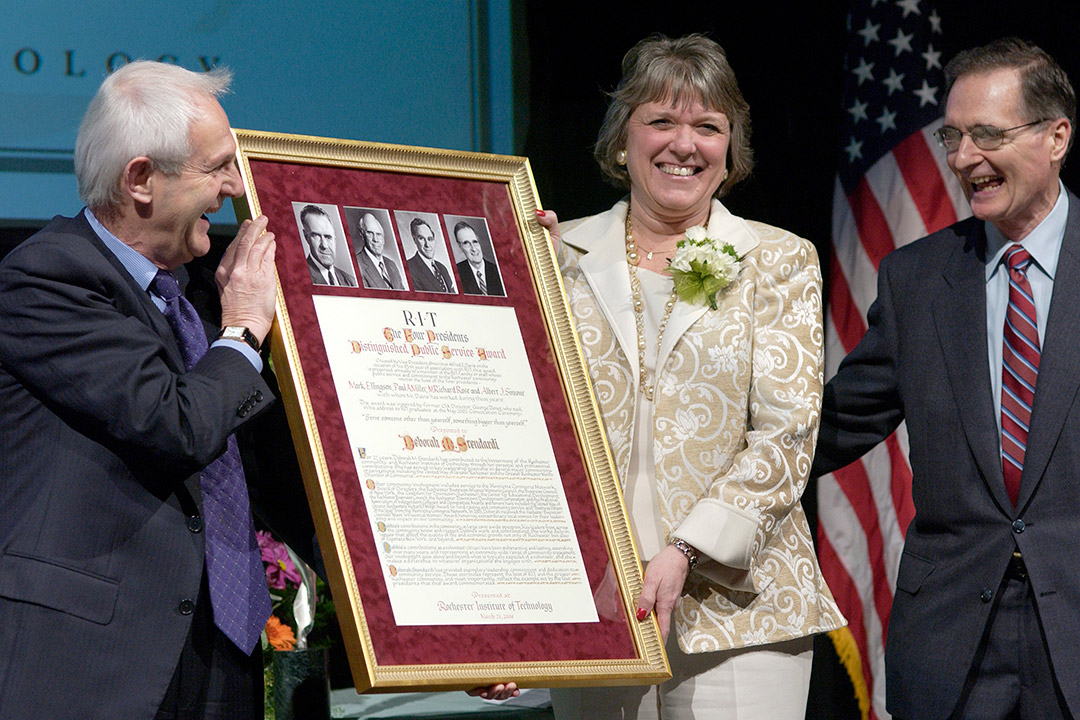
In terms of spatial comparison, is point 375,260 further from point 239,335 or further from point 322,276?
point 239,335

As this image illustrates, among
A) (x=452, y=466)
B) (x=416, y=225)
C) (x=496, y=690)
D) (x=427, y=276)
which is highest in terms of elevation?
(x=416, y=225)

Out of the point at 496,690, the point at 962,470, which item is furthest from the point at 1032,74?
the point at 496,690

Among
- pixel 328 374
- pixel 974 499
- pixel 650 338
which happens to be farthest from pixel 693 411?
pixel 328 374

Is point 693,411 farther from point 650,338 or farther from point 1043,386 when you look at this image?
point 1043,386

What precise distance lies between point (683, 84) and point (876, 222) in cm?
177

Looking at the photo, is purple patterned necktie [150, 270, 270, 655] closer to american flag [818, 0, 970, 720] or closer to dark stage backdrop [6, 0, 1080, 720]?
dark stage backdrop [6, 0, 1080, 720]

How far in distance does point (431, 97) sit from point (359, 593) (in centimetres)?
192

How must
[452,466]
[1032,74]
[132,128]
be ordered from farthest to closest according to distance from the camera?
[1032,74], [452,466], [132,128]

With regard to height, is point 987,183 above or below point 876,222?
below

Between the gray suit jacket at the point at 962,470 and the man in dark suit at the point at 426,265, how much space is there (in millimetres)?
962

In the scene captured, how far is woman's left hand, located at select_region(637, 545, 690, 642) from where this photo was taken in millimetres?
2346

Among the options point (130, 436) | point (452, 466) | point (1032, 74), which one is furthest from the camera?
point (1032, 74)

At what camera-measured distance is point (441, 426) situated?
89.7 inches

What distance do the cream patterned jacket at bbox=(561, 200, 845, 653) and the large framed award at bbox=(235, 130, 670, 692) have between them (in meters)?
0.16
